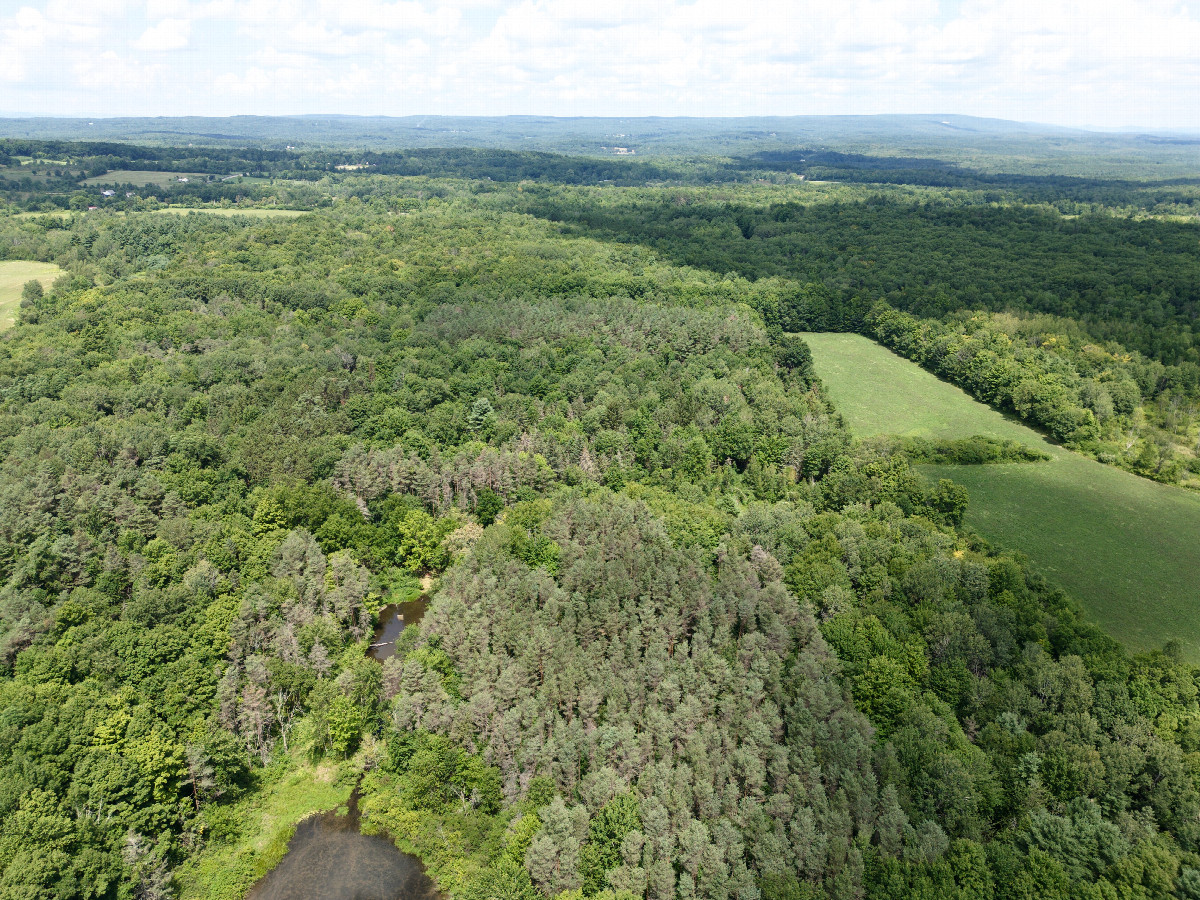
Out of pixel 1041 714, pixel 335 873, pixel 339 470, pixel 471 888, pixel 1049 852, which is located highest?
pixel 339 470

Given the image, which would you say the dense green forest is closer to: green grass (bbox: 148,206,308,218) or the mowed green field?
the mowed green field

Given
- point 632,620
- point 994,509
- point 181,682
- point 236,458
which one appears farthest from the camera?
point 994,509

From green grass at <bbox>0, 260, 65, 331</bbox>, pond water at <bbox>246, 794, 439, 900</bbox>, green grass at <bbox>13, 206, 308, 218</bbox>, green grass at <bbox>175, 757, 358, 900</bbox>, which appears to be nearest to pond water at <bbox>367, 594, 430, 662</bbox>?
green grass at <bbox>175, 757, 358, 900</bbox>

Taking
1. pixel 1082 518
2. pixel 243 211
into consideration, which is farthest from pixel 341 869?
pixel 243 211

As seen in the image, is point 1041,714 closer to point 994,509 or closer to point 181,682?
point 994,509

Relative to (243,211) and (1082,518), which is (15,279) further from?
(1082,518)

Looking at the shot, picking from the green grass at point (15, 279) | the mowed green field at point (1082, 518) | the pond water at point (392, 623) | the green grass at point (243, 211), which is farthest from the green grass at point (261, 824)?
the green grass at point (243, 211)

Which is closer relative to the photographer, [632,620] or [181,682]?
[181,682]

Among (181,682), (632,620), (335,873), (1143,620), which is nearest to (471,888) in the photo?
(335,873)

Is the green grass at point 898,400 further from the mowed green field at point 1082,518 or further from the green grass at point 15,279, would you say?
the green grass at point 15,279
